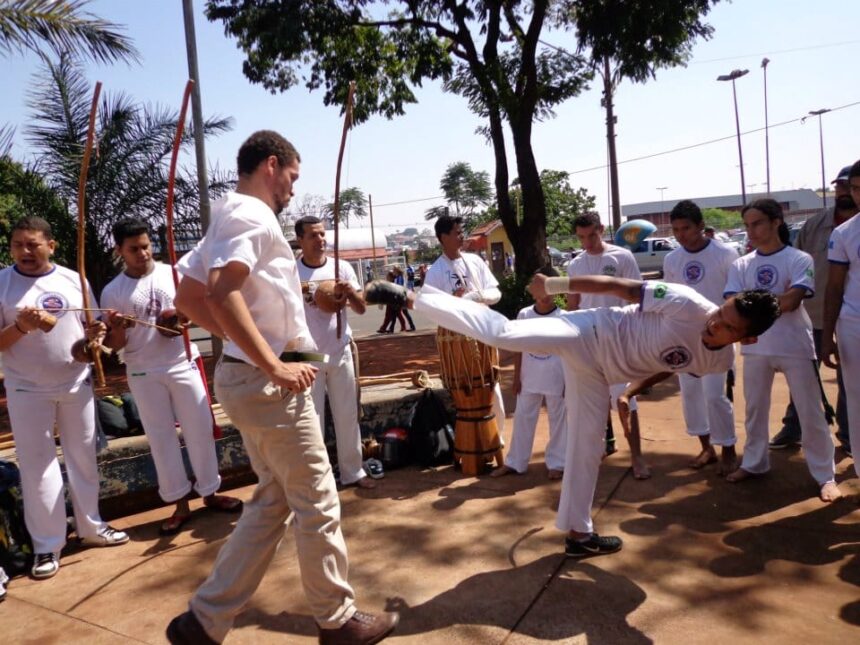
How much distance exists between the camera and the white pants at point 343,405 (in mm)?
4734

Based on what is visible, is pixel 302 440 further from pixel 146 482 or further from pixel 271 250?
pixel 146 482

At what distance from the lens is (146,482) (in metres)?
4.68

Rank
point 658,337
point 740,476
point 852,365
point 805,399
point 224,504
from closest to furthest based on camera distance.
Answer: point 658,337 → point 852,365 → point 805,399 → point 740,476 → point 224,504

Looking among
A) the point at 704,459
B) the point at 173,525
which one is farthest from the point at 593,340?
the point at 173,525

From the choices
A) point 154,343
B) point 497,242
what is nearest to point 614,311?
point 154,343

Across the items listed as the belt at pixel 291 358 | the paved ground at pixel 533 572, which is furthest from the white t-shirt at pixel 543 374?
the belt at pixel 291 358

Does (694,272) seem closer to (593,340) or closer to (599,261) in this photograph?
(599,261)

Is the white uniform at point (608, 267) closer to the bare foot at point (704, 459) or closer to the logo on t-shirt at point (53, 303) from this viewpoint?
the bare foot at point (704, 459)

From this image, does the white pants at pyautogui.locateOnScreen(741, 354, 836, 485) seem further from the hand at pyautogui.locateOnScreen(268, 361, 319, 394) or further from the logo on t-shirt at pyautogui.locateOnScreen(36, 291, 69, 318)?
the logo on t-shirt at pyautogui.locateOnScreen(36, 291, 69, 318)

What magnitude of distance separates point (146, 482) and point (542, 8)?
9872mm

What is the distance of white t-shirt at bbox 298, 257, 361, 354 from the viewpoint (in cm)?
468

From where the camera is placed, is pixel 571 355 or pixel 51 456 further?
pixel 51 456

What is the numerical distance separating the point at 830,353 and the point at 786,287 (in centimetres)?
47

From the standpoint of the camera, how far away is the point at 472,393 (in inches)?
193
